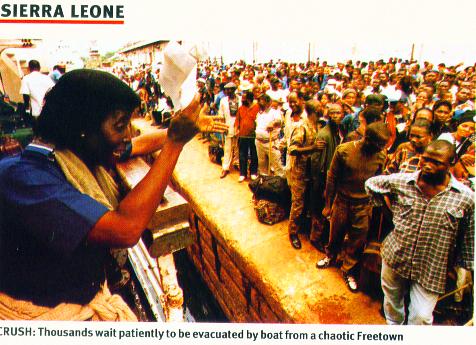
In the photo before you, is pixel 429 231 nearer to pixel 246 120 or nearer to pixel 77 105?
pixel 77 105

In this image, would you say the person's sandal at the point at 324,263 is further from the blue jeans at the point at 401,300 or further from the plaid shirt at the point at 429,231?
the plaid shirt at the point at 429,231

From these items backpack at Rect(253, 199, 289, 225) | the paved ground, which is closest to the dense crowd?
the paved ground

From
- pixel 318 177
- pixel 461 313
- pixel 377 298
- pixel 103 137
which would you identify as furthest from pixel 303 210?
pixel 103 137

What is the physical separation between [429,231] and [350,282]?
0.92 metres

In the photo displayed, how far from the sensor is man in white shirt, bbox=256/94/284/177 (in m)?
3.57

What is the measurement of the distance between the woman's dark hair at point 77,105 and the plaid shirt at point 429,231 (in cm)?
139

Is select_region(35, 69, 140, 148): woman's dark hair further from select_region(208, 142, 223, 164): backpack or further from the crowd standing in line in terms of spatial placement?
select_region(208, 142, 223, 164): backpack

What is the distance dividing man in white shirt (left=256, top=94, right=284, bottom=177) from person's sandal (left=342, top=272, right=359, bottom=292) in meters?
1.70

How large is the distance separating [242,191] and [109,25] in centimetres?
255

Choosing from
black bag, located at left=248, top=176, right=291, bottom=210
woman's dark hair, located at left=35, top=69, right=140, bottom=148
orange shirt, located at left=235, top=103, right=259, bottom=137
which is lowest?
black bag, located at left=248, top=176, right=291, bottom=210

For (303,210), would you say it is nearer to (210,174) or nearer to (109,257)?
(210,174)

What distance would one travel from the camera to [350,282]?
2215 mm

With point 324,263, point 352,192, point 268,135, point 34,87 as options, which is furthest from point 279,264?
point 34,87

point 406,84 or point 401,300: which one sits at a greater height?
point 406,84
